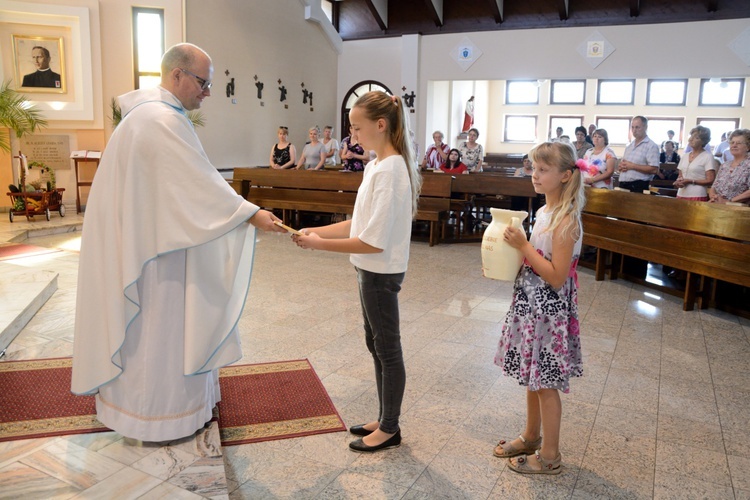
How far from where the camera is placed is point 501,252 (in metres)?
2.19

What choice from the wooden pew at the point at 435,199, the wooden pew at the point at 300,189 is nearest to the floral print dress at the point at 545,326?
the wooden pew at the point at 435,199

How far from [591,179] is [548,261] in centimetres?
480

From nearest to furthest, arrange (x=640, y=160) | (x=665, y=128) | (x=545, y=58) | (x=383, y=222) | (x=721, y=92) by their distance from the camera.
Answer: (x=383, y=222), (x=640, y=160), (x=545, y=58), (x=721, y=92), (x=665, y=128)

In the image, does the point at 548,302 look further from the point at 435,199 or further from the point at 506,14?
the point at 506,14

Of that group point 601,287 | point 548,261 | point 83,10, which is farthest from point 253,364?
point 83,10

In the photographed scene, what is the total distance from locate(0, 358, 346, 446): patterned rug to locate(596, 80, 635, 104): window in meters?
15.2

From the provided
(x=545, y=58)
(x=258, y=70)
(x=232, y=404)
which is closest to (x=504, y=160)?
(x=545, y=58)

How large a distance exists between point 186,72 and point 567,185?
1.47 meters

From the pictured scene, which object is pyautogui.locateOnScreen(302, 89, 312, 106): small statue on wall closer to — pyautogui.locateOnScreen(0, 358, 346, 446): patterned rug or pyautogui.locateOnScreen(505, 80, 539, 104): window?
pyautogui.locateOnScreen(505, 80, 539, 104): window

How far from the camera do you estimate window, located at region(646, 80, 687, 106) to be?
51.4 ft

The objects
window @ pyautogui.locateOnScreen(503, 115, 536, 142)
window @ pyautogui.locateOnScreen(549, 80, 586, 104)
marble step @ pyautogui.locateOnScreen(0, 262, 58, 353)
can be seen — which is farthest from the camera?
window @ pyautogui.locateOnScreen(503, 115, 536, 142)

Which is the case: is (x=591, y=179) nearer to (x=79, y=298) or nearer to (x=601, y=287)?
(x=601, y=287)

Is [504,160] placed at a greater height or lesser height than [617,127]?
lesser

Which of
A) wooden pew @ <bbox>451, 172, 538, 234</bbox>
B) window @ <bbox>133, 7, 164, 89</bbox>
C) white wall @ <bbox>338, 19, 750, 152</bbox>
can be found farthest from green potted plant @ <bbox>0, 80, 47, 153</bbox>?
white wall @ <bbox>338, 19, 750, 152</bbox>
